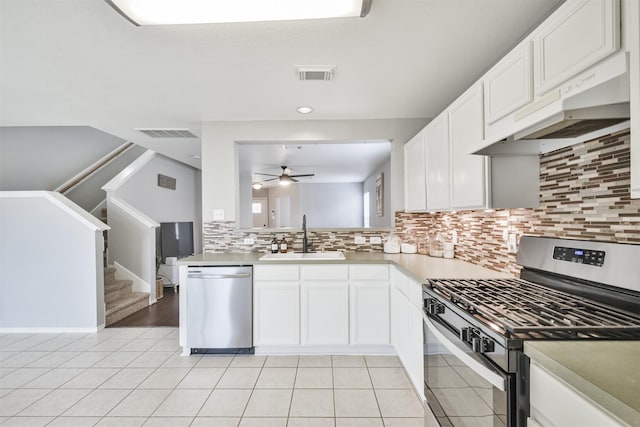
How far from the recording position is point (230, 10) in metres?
1.47

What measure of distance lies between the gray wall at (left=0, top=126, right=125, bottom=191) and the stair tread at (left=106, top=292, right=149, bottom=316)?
2178 millimetres

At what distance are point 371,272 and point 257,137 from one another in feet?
6.19

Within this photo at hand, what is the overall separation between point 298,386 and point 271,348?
60 cm

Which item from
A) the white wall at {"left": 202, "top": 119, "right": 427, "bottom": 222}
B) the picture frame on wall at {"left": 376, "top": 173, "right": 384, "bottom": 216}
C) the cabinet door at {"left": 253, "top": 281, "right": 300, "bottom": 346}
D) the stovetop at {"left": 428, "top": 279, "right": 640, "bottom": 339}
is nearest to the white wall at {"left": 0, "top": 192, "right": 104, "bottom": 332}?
the white wall at {"left": 202, "top": 119, "right": 427, "bottom": 222}

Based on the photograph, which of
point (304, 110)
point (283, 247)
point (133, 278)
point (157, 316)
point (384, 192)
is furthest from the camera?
point (384, 192)

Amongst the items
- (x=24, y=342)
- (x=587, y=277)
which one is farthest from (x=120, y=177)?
(x=587, y=277)

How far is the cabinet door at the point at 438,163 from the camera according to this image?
2.24 metres

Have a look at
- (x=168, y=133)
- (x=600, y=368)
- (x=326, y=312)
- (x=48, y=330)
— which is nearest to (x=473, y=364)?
(x=600, y=368)

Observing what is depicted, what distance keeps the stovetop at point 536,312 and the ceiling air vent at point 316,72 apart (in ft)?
5.40

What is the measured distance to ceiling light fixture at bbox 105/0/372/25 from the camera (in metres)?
1.43

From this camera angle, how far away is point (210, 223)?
330 centimetres

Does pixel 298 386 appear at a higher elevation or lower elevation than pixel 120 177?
lower

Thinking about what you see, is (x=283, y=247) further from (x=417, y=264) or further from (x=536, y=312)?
(x=536, y=312)

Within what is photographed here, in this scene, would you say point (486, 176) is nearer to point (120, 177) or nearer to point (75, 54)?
point (75, 54)
